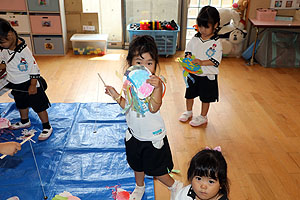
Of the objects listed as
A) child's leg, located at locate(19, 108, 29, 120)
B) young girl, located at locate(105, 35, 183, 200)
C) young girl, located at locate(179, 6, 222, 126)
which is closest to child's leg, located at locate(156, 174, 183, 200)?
young girl, located at locate(105, 35, 183, 200)

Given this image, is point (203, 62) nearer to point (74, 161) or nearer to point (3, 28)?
point (74, 161)

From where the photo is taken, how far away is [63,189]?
71.8 inches

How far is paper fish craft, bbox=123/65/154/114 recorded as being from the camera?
1.37 meters

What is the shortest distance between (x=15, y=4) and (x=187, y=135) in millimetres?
3160

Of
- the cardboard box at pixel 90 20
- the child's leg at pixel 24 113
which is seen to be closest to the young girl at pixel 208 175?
the child's leg at pixel 24 113

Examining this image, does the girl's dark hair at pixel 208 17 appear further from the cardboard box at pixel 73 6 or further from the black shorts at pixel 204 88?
the cardboard box at pixel 73 6

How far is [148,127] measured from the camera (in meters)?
1.48

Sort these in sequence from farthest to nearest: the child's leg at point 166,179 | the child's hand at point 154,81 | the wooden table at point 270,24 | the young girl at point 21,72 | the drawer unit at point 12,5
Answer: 1. the drawer unit at point 12,5
2. the wooden table at point 270,24
3. the young girl at point 21,72
4. the child's leg at point 166,179
5. the child's hand at point 154,81

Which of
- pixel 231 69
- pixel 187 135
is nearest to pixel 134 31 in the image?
pixel 231 69

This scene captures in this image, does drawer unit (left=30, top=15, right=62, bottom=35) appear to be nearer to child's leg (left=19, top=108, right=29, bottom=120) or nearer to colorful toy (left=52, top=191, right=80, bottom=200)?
child's leg (left=19, top=108, right=29, bottom=120)

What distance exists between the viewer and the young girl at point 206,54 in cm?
Result: 218

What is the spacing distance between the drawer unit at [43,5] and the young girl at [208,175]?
3.61 metres

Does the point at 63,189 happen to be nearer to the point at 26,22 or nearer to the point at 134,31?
the point at 134,31

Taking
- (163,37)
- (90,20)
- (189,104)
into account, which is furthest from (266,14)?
(90,20)
